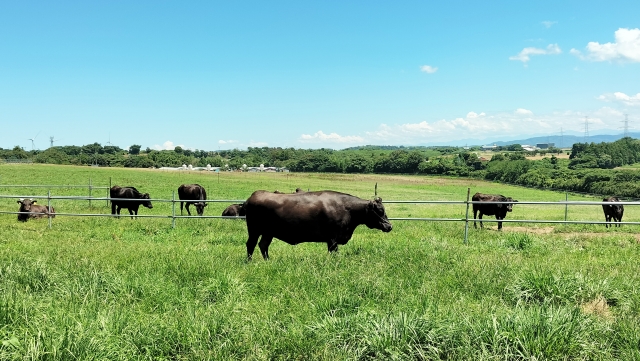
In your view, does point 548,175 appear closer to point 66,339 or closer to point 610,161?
point 610,161

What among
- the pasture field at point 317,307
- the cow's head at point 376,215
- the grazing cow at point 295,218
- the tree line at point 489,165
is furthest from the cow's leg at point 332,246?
the tree line at point 489,165

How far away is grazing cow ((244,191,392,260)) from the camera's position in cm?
821

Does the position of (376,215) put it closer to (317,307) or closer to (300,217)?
(300,217)

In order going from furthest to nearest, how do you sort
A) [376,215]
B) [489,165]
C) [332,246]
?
[489,165], [376,215], [332,246]

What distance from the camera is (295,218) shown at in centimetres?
821

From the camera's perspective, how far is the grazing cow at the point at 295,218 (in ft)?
26.9

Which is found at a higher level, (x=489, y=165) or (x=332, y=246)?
(x=489, y=165)

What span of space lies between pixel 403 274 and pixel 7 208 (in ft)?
72.6

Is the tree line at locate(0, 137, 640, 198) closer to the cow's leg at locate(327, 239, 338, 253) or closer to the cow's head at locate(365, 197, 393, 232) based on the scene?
the cow's head at locate(365, 197, 393, 232)

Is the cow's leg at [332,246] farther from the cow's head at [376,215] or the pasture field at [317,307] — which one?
the cow's head at [376,215]

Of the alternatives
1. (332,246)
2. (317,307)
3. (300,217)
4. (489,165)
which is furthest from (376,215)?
(489,165)

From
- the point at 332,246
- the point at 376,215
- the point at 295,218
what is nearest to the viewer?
the point at 295,218

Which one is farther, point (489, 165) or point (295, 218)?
point (489, 165)

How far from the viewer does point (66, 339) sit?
358 centimetres
